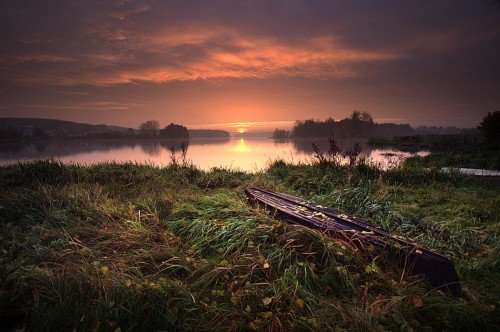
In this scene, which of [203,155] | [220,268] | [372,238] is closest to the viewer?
[220,268]

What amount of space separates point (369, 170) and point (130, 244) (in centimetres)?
772

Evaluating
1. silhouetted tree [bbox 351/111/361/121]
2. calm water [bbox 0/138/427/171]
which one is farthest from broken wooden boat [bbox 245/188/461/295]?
silhouetted tree [bbox 351/111/361/121]

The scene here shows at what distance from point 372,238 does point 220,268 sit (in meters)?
1.97

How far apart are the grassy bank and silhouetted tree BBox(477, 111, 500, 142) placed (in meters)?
19.2

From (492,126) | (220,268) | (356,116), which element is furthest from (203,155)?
(356,116)

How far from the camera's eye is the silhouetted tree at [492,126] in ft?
69.6

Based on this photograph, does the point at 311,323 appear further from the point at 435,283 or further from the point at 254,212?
the point at 254,212

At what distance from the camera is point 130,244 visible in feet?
14.1

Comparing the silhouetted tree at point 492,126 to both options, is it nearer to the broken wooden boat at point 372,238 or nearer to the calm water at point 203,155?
the calm water at point 203,155

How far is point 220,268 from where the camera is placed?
3486 millimetres

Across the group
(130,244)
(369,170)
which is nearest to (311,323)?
(130,244)

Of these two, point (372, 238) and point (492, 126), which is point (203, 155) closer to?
point (372, 238)

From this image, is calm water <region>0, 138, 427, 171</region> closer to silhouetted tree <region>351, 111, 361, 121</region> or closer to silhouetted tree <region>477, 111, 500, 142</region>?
silhouetted tree <region>477, 111, 500, 142</region>

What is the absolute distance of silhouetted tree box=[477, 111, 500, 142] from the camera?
2122 centimetres
